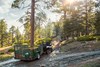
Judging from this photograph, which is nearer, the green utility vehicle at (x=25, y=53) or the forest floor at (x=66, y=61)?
the forest floor at (x=66, y=61)

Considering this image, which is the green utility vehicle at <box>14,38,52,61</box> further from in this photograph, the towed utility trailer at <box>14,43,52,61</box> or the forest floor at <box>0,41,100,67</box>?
Result: the forest floor at <box>0,41,100,67</box>

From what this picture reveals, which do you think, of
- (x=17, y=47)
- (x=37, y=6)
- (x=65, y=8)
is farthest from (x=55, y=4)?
(x=65, y=8)

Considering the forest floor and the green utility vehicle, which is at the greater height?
the green utility vehicle

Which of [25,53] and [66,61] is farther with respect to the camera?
[25,53]


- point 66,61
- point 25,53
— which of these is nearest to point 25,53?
point 25,53

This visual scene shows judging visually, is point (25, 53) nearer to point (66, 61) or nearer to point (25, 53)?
point (25, 53)

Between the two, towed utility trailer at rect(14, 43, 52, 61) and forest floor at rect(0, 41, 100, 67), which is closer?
forest floor at rect(0, 41, 100, 67)

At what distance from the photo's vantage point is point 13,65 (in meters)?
21.0

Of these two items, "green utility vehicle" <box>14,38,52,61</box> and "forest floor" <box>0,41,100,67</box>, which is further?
"green utility vehicle" <box>14,38,52,61</box>

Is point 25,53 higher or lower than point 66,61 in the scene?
higher

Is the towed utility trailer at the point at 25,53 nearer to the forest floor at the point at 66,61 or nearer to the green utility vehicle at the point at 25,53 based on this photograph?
the green utility vehicle at the point at 25,53

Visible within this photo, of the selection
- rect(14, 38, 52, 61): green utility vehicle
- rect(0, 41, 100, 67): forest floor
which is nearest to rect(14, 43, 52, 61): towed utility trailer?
rect(14, 38, 52, 61): green utility vehicle

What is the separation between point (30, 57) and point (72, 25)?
2468 centimetres

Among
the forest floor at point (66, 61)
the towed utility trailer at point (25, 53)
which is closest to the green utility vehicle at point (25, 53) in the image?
the towed utility trailer at point (25, 53)
